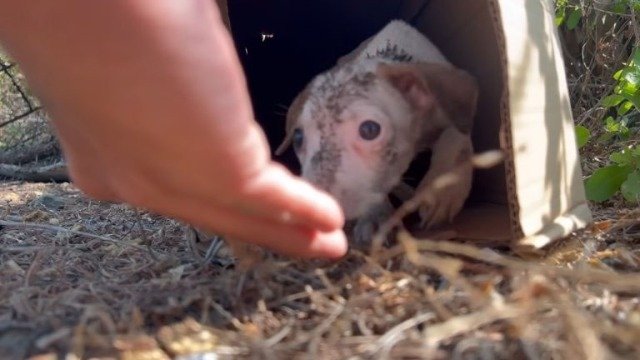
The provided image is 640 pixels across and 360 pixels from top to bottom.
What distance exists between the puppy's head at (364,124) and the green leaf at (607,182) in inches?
19.8

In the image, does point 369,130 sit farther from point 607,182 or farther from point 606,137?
point 606,137

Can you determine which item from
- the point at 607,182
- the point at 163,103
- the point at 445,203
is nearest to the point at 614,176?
the point at 607,182

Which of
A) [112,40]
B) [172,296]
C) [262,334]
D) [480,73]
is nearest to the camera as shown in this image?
[112,40]

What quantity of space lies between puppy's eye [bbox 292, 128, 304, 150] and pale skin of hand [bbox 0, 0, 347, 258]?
56 cm

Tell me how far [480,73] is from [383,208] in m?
0.49

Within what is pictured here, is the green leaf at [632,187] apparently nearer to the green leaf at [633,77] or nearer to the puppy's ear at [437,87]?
the green leaf at [633,77]

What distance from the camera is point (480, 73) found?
6.45ft

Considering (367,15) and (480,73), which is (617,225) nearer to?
(480,73)

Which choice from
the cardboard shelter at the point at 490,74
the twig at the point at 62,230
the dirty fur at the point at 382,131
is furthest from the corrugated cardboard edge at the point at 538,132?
the twig at the point at 62,230

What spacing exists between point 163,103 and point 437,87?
85 centimetres

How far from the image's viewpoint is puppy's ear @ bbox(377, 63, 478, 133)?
175 cm

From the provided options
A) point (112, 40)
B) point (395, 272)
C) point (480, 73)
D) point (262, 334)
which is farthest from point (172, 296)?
point (480, 73)

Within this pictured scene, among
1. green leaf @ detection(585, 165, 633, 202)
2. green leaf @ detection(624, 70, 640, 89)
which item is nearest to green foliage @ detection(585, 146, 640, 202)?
green leaf @ detection(585, 165, 633, 202)

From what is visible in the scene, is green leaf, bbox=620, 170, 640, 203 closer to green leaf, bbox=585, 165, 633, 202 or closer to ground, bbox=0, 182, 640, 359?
green leaf, bbox=585, 165, 633, 202
